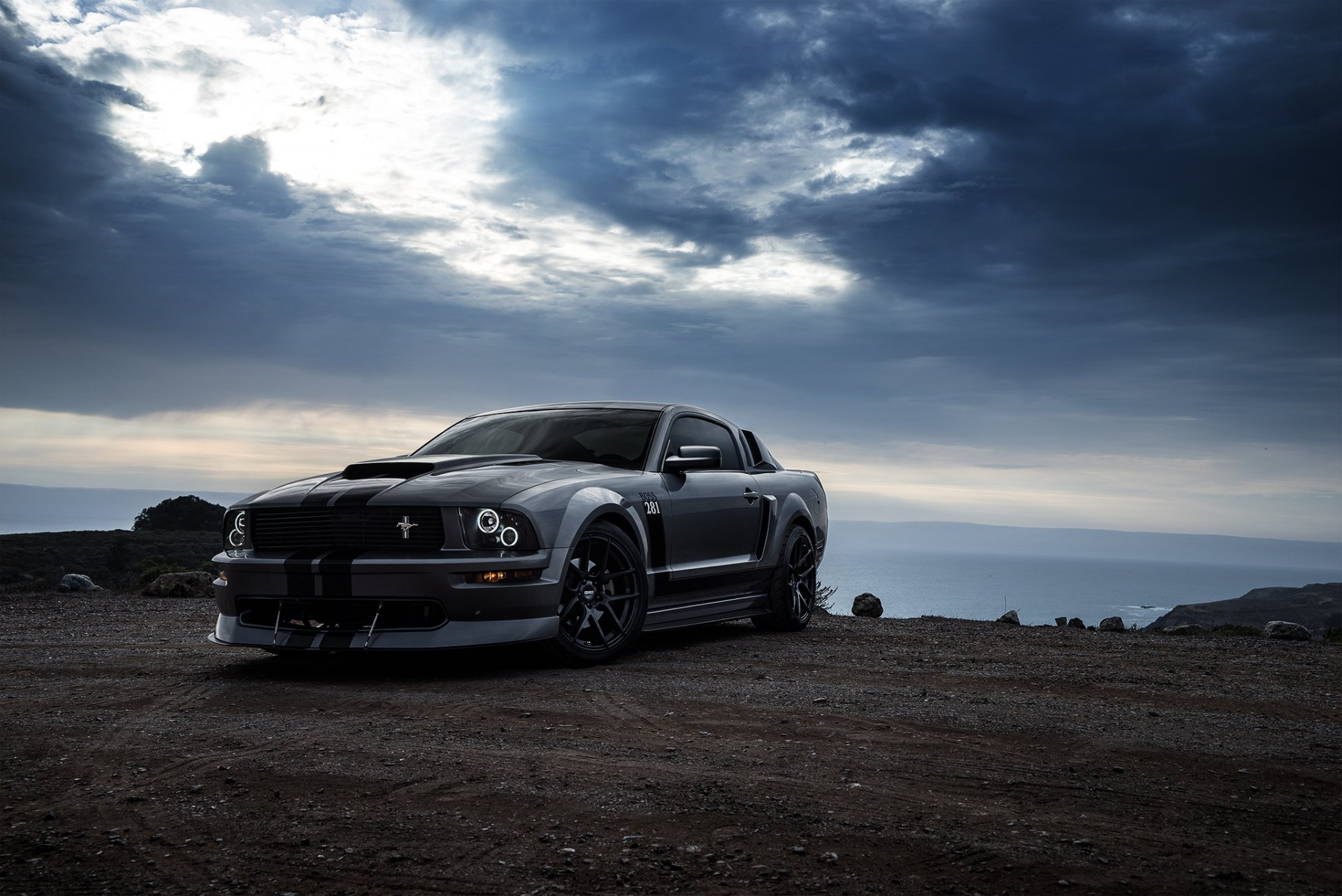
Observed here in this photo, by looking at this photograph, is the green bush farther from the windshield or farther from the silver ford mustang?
the silver ford mustang

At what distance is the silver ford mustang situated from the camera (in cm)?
621

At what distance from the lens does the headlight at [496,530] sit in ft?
20.5

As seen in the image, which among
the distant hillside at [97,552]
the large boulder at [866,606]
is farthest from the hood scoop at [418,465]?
the distant hillside at [97,552]

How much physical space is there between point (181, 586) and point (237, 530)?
733 cm

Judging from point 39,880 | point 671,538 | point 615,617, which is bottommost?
point 39,880

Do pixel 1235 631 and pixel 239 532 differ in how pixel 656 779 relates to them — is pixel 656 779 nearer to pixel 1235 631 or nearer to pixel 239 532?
pixel 239 532

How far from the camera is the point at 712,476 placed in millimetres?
8305

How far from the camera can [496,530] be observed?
20.7 feet

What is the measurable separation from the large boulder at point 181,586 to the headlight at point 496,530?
802 centimetres

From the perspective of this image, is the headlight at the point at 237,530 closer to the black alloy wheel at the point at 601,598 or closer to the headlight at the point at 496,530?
the headlight at the point at 496,530

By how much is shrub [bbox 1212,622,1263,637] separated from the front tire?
4648 millimetres

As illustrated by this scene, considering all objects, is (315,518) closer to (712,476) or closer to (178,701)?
(178,701)

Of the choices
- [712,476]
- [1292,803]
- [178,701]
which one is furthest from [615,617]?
[1292,803]

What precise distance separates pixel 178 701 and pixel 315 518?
1.31 meters
